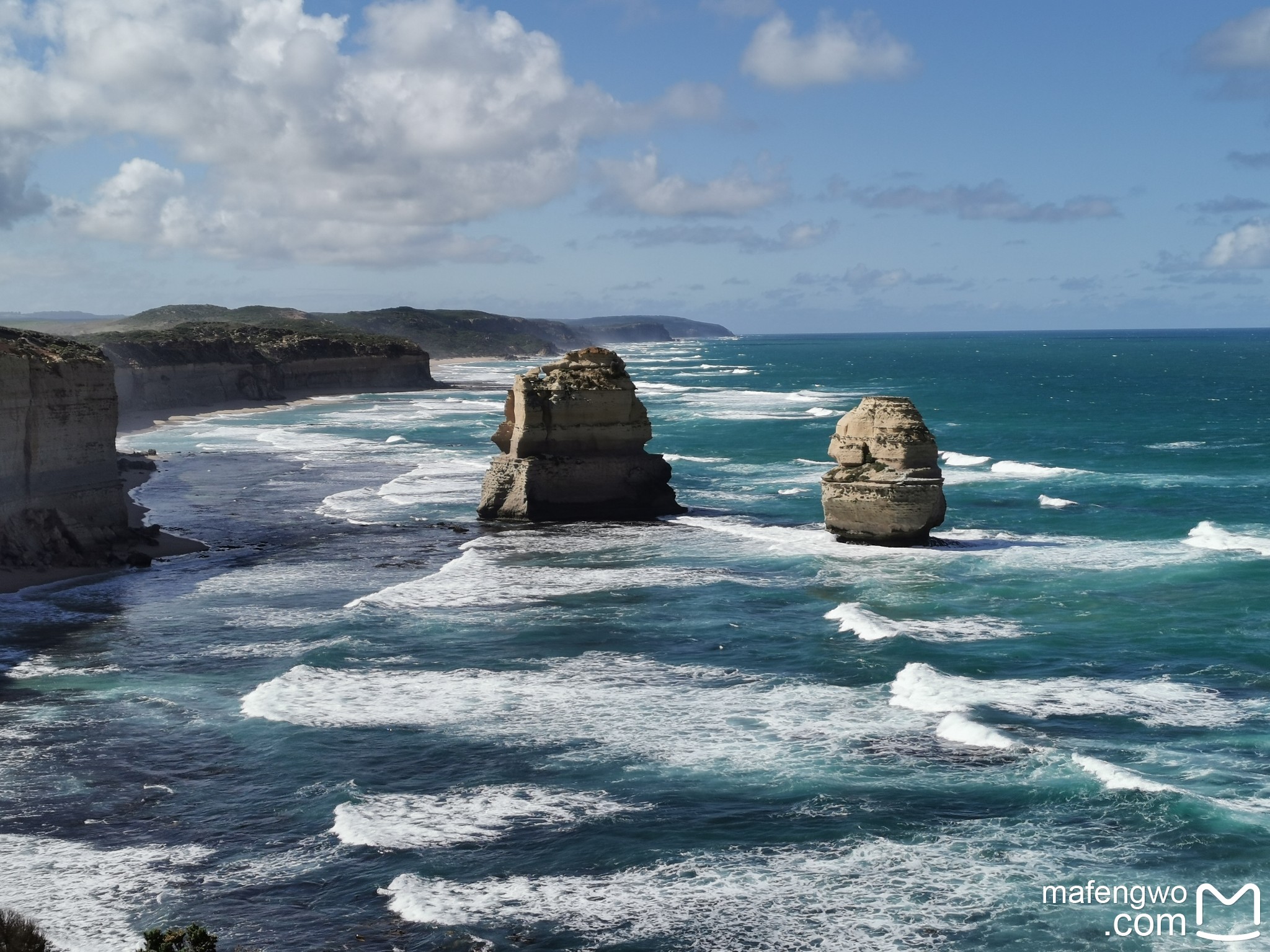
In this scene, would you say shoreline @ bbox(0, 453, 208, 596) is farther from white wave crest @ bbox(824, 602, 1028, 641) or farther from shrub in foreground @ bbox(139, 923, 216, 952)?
shrub in foreground @ bbox(139, 923, 216, 952)

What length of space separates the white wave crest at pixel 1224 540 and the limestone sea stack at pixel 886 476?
6.90 metres

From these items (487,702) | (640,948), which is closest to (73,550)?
(487,702)

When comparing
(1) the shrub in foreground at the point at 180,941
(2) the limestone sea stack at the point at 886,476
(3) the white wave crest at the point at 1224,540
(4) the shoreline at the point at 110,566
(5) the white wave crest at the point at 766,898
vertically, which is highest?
(2) the limestone sea stack at the point at 886,476

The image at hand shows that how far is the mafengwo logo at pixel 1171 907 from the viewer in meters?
13.0

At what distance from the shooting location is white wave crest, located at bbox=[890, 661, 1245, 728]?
64.1 feet

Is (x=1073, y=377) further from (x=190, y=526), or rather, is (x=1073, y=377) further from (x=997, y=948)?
(x=997, y=948)

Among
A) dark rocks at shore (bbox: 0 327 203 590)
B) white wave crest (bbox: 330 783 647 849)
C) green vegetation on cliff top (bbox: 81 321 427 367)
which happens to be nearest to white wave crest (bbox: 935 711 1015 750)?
white wave crest (bbox: 330 783 647 849)

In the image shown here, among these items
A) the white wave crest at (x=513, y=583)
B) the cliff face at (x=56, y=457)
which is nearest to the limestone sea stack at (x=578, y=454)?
the white wave crest at (x=513, y=583)

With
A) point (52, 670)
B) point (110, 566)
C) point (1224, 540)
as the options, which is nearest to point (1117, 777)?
point (52, 670)

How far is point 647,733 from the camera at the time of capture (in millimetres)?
19031

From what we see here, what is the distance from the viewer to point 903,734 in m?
18.7

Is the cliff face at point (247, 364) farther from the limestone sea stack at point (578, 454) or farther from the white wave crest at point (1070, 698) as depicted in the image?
the white wave crest at point (1070, 698)

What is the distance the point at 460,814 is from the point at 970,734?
7.32 metres

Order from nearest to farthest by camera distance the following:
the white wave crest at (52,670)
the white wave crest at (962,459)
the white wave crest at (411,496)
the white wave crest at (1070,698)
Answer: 1. the white wave crest at (1070,698)
2. the white wave crest at (52,670)
3. the white wave crest at (411,496)
4. the white wave crest at (962,459)
